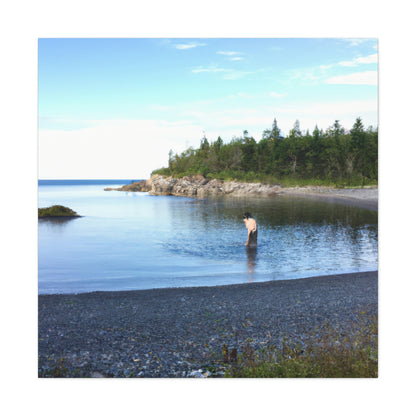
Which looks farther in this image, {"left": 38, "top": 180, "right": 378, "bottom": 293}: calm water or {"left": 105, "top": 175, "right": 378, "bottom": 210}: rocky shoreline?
{"left": 105, "top": 175, "right": 378, "bottom": 210}: rocky shoreline

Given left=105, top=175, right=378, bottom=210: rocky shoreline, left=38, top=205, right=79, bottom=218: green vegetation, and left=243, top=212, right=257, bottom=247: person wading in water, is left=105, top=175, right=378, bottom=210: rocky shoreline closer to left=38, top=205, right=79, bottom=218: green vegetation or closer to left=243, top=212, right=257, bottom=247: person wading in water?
left=38, top=205, right=79, bottom=218: green vegetation

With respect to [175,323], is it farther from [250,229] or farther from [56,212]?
[250,229]

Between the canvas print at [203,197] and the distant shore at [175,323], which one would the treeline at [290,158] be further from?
the distant shore at [175,323]

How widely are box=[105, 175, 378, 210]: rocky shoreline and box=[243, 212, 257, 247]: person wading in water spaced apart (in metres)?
1.16

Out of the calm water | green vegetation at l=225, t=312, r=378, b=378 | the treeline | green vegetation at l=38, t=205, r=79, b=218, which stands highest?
the treeline

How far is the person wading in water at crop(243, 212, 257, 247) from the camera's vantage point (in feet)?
25.6

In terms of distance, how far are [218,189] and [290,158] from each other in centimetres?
138

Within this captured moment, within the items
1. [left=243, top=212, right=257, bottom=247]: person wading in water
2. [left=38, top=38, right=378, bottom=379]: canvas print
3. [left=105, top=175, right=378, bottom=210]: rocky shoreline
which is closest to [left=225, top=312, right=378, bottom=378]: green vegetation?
[left=38, top=38, right=378, bottom=379]: canvas print
